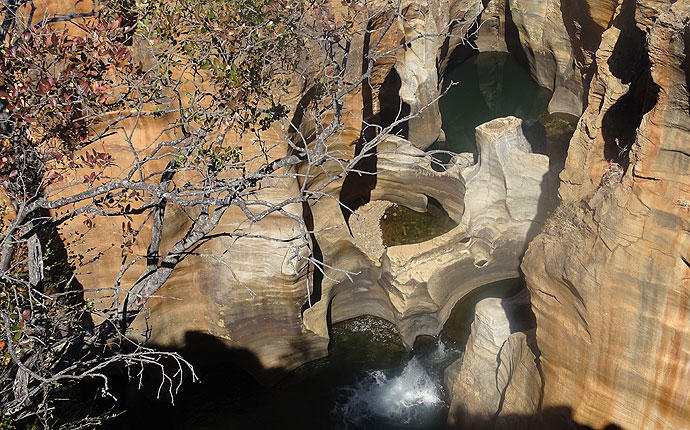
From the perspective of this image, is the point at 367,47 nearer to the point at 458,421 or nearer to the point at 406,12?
the point at 406,12

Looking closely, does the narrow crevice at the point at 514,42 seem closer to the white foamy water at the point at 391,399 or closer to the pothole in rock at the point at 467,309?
the pothole in rock at the point at 467,309

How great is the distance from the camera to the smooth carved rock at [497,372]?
30.8 ft

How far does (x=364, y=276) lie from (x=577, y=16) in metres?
7.78

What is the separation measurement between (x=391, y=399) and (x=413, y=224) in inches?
203

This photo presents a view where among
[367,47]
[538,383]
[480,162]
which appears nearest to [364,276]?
[480,162]

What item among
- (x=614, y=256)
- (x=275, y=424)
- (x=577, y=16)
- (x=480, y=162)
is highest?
(x=577, y=16)

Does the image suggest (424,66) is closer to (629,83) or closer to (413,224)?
(413,224)

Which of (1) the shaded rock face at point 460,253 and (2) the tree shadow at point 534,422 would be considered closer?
(2) the tree shadow at point 534,422

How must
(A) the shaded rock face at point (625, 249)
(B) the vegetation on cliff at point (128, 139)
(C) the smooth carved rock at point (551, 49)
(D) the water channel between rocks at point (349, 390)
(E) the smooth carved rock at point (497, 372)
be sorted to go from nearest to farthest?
(A) the shaded rock face at point (625, 249) → (B) the vegetation on cliff at point (128, 139) → (E) the smooth carved rock at point (497, 372) → (D) the water channel between rocks at point (349, 390) → (C) the smooth carved rock at point (551, 49)

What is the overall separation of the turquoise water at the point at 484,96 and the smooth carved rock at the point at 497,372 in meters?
9.51

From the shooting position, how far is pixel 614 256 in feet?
24.0

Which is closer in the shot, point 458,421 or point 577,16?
point 458,421

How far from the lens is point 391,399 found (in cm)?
1284

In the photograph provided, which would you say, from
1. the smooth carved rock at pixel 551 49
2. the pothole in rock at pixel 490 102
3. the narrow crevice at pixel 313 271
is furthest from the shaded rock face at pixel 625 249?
the smooth carved rock at pixel 551 49
